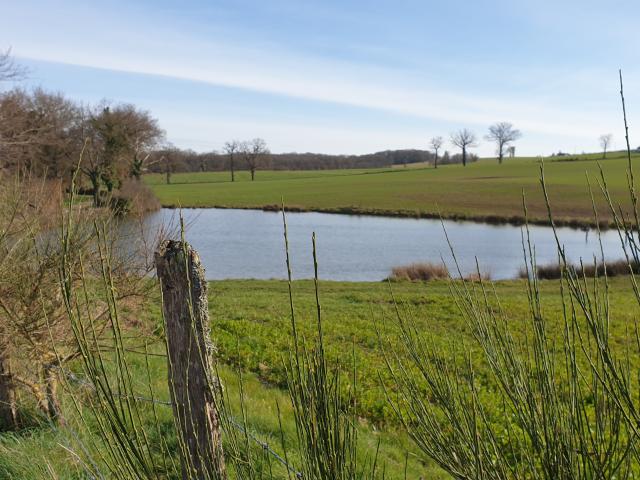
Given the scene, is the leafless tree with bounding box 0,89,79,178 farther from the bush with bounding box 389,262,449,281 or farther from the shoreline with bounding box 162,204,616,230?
the bush with bounding box 389,262,449,281

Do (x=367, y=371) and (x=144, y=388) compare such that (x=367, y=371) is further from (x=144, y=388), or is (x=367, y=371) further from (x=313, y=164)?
(x=313, y=164)

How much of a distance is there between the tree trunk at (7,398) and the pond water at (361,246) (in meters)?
15.1

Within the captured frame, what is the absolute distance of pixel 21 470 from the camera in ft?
15.4

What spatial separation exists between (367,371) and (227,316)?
498cm

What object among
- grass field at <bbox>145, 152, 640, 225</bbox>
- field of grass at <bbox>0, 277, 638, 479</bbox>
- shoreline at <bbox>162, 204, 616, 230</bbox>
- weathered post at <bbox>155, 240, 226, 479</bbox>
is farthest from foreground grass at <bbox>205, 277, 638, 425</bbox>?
grass field at <bbox>145, 152, 640, 225</bbox>

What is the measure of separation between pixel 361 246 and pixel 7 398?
27631 millimetres

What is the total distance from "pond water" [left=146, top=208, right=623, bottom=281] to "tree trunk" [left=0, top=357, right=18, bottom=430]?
49.4 ft

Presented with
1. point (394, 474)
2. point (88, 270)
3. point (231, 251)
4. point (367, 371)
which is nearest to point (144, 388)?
point (88, 270)

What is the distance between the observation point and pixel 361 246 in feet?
107

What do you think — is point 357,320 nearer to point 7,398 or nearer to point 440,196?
point 7,398

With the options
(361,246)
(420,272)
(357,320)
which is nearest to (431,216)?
(361,246)

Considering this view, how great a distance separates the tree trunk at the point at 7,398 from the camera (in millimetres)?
5691

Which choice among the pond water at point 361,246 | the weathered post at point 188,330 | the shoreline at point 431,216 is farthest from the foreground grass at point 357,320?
the shoreline at point 431,216

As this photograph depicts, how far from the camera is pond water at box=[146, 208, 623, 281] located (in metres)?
25.6
